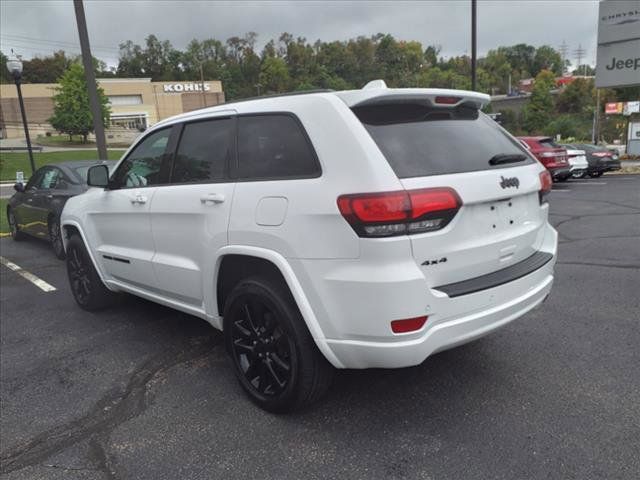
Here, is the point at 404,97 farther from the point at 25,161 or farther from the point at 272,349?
the point at 25,161

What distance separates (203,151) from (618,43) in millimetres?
25177

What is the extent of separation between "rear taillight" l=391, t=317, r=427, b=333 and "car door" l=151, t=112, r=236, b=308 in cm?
116

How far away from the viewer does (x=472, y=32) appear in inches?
766

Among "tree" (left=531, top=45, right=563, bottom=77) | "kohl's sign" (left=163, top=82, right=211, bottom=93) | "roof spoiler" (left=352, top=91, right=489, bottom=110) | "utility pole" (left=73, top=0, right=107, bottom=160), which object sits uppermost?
"tree" (left=531, top=45, right=563, bottom=77)

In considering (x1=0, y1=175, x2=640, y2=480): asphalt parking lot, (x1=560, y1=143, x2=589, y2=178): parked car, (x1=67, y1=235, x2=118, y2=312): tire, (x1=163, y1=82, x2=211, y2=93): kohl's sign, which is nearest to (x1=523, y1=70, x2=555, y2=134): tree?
(x1=560, y1=143, x2=589, y2=178): parked car

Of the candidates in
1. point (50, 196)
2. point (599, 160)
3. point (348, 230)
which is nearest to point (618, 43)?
point (599, 160)

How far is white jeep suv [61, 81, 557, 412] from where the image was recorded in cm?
243

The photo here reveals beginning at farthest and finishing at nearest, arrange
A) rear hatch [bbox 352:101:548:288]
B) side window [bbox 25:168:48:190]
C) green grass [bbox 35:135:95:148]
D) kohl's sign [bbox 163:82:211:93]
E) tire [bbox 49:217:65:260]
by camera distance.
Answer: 1. kohl's sign [bbox 163:82:211:93]
2. green grass [bbox 35:135:95:148]
3. side window [bbox 25:168:48:190]
4. tire [bbox 49:217:65:260]
5. rear hatch [bbox 352:101:548:288]

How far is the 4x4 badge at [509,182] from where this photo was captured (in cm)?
280

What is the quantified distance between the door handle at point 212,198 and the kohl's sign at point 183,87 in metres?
84.4

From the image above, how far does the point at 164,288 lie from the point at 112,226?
966 millimetres

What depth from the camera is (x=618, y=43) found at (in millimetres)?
22719

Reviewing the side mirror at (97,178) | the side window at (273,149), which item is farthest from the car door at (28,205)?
the side window at (273,149)

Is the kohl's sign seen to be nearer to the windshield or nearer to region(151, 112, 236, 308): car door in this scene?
the windshield
